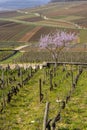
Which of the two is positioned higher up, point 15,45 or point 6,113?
point 6,113

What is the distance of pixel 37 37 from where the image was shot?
294ft

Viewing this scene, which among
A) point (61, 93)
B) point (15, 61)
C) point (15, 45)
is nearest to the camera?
point (61, 93)

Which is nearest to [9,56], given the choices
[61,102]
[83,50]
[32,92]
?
[83,50]

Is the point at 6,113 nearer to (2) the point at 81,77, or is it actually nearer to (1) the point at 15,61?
(2) the point at 81,77

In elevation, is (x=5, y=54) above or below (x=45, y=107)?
below

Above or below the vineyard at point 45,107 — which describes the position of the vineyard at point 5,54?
below

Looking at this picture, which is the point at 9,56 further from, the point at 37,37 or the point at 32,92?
the point at 32,92

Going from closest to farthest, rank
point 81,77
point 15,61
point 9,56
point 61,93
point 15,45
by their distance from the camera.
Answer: point 61,93, point 81,77, point 15,61, point 9,56, point 15,45

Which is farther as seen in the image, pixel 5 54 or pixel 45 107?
pixel 5 54

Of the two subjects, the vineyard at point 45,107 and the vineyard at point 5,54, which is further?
the vineyard at point 5,54

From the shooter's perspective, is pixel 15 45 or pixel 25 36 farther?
pixel 25 36

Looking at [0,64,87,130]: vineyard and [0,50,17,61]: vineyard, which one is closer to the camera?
[0,64,87,130]: vineyard

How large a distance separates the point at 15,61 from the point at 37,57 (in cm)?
497

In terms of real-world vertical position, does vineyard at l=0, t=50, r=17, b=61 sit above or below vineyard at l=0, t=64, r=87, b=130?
below
